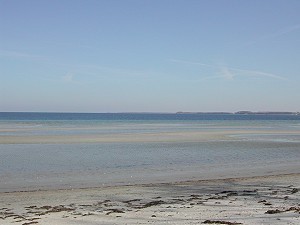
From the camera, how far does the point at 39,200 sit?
513 inches

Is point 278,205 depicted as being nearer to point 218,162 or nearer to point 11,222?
point 11,222

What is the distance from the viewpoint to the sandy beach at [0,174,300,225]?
31.7ft

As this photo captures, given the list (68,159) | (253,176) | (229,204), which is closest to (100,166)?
(68,159)

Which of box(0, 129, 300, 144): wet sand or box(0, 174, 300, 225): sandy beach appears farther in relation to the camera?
box(0, 129, 300, 144): wet sand

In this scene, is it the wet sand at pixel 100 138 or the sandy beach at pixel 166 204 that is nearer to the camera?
the sandy beach at pixel 166 204

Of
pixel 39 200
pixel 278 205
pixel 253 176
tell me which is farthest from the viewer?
pixel 253 176

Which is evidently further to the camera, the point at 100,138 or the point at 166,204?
the point at 100,138

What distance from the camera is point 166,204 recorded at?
11.8 metres

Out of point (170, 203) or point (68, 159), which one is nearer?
point (170, 203)

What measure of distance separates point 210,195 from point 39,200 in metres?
5.26

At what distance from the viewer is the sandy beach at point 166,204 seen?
9.67 metres

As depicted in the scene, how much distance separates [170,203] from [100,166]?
9489 millimetres

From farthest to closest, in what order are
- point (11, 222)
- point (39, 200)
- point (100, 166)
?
point (100, 166), point (39, 200), point (11, 222)

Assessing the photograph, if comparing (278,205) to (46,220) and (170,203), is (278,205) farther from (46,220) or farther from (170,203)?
(46,220)
